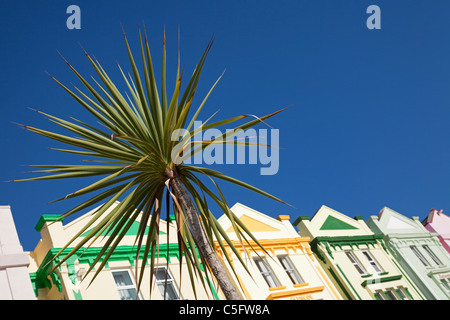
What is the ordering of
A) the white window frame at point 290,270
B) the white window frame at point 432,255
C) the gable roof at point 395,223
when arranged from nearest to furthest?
the white window frame at point 290,270
the white window frame at point 432,255
the gable roof at point 395,223

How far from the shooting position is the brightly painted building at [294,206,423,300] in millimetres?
17984

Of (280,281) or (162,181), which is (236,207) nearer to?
(280,281)

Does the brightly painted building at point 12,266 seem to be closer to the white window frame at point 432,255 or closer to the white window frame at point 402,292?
the white window frame at point 402,292

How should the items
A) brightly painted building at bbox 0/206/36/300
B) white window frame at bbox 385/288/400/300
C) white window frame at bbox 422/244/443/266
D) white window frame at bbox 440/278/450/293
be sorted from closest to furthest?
brightly painted building at bbox 0/206/36/300 → white window frame at bbox 385/288/400/300 → white window frame at bbox 440/278/450/293 → white window frame at bbox 422/244/443/266

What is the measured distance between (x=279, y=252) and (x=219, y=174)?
1227 cm

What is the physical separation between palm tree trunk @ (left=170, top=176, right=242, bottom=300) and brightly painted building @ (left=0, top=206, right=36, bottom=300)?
6.51 metres

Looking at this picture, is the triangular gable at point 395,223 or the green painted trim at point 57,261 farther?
the triangular gable at point 395,223

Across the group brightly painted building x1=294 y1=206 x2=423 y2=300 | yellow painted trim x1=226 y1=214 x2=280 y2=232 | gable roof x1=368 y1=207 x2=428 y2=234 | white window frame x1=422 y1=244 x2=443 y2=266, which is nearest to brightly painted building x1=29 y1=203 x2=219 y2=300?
yellow painted trim x1=226 y1=214 x2=280 y2=232

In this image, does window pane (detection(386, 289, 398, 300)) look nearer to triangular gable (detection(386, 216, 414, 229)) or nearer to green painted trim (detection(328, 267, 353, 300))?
green painted trim (detection(328, 267, 353, 300))

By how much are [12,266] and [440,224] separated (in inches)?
900

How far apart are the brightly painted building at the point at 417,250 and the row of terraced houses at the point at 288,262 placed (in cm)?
5

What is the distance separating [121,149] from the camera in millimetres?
6395

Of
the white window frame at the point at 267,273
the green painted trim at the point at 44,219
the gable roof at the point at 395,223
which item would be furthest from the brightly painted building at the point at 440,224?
the green painted trim at the point at 44,219

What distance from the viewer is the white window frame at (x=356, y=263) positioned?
1917 centimetres
